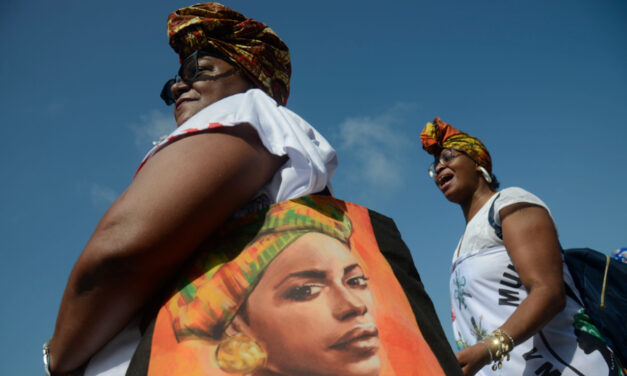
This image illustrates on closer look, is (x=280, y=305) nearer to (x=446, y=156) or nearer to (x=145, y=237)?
(x=145, y=237)

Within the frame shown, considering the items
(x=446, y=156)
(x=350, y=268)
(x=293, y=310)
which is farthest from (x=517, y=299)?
(x=293, y=310)

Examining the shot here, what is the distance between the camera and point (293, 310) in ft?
3.04

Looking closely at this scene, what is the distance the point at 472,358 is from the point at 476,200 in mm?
1551

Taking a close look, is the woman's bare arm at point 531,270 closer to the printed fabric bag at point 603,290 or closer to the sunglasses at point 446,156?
the printed fabric bag at point 603,290

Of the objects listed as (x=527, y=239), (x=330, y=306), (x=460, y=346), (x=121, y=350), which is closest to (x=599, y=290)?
(x=527, y=239)

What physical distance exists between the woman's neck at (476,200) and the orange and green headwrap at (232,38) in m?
2.07

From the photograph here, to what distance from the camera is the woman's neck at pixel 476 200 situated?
3.25m

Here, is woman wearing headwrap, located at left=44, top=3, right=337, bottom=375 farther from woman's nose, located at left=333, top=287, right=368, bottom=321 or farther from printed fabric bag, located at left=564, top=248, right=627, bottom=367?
printed fabric bag, located at left=564, top=248, right=627, bottom=367

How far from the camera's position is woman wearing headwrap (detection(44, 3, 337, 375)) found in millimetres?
897

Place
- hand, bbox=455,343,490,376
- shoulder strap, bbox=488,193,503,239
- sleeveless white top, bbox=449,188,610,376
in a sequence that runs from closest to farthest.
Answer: hand, bbox=455,343,490,376
sleeveless white top, bbox=449,188,610,376
shoulder strap, bbox=488,193,503,239

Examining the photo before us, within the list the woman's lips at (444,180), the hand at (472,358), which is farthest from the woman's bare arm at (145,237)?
the woman's lips at (444,180)

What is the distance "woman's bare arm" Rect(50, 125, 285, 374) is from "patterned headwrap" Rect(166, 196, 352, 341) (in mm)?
51

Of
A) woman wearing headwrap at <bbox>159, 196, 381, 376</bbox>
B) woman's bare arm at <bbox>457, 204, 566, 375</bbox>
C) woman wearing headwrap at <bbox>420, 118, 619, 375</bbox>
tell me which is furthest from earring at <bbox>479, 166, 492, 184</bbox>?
woman wearing headwrap at <bbox>159, 196, 381, 376</bbox>

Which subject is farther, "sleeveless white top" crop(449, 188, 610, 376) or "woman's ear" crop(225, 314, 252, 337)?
"sleeveless white top" crop(449, 188, 610, 376)
